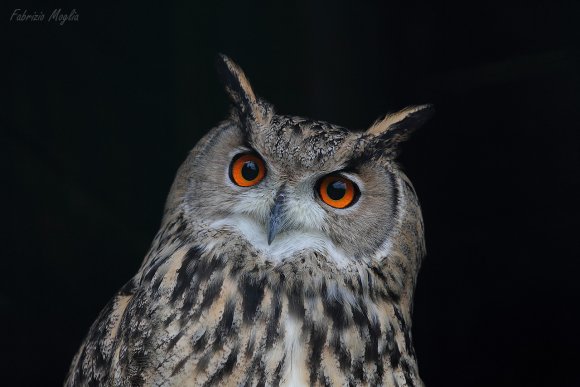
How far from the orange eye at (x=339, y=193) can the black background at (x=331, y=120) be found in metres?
0.81

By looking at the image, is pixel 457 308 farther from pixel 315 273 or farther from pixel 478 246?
pixel 315 273

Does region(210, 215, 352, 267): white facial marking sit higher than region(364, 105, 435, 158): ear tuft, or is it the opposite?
region(364, 105, 435, 158): ear tuft

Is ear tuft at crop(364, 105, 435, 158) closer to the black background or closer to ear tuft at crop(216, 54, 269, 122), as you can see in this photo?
ear tuft at crop(216, 54, 269, 122)

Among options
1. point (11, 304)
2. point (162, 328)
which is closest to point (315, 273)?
point (162, 328)

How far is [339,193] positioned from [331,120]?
0.88m

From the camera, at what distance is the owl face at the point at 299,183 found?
156cm

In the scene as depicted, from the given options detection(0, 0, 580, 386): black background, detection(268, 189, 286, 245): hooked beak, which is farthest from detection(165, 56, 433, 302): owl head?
detection(0, 0, 580, 386): black background

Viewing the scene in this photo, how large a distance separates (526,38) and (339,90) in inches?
24.3

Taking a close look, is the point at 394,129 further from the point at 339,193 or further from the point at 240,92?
the point at 240,92

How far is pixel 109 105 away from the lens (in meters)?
2.31

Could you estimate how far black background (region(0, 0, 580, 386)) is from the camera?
2188 mm
